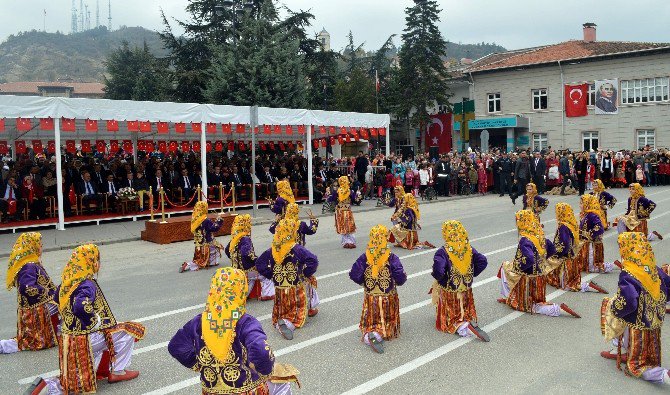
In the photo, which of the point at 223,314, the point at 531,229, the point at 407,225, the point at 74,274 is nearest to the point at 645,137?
the point at 407,225

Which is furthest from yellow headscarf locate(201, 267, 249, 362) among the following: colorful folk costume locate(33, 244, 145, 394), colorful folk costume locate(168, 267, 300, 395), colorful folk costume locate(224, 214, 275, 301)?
colorful folk costume locate(224, 214, 275, 301)

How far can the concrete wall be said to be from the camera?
38.0 m

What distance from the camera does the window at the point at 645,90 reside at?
123 ft

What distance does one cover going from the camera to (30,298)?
21.7 feet

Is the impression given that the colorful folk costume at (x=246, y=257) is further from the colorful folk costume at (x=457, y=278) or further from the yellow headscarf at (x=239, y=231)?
the colorful folk costume at (x=457, y=278)

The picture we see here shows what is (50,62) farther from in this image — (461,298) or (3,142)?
(461,298)

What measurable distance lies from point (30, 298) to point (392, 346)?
13.6ft

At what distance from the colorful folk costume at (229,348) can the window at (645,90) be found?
4072 centimetres

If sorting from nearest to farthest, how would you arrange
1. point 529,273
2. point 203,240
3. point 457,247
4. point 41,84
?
point 457,247, point 529,273, point 203,240, point 41,84

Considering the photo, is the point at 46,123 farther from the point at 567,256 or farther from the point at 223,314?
the point at 223,314

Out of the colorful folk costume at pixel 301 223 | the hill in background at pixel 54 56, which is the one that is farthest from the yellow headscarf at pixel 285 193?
the hill in background at pixel 54 56

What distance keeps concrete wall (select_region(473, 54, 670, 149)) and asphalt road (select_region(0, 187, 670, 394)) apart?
102 feet

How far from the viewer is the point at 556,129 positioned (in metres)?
41.8

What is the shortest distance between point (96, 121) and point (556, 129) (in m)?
33.8
